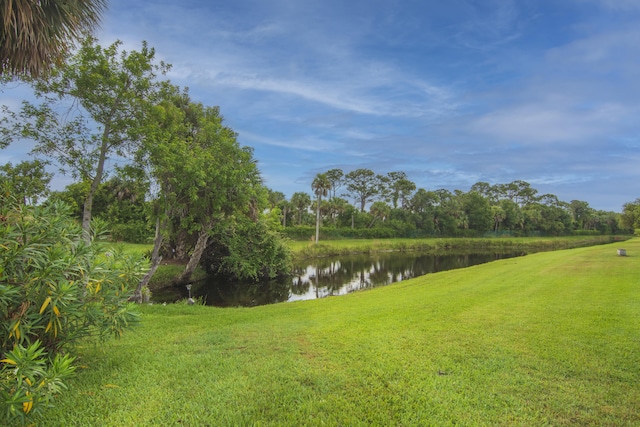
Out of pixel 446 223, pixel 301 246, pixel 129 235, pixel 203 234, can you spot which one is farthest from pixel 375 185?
pixel 203 234

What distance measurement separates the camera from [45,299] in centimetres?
359

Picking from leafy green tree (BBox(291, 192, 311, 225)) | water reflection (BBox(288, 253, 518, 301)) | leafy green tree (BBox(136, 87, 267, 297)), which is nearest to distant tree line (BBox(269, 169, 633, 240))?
leafy green tree (BBox(291, 192, 311, 225))

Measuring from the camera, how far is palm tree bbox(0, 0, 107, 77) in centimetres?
471

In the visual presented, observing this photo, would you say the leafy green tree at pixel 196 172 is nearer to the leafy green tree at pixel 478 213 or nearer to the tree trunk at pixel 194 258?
the tree trunk at pixel 194 258

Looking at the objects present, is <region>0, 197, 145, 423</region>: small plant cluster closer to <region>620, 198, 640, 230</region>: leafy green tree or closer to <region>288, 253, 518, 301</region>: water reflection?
<region>288, 253, 518, 301</region>: water reflection

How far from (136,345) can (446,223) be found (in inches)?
2624

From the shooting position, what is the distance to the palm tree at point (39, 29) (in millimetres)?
4715

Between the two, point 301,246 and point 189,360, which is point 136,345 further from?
point 301,246

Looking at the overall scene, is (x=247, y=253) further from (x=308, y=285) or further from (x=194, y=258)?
(x=308, y=285)

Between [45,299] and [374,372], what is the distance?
4105 mm

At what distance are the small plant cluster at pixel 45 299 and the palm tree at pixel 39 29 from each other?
98.0 inches

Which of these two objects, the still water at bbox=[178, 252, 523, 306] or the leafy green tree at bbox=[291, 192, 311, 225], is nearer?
the still water at bbox=[178, 252, 523, 306]

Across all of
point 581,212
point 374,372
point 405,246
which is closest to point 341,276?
point 374,372

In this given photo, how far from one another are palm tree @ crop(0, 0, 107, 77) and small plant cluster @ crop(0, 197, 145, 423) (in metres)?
2.49
